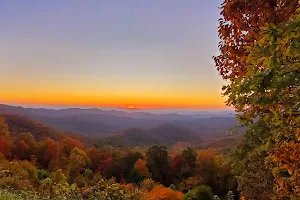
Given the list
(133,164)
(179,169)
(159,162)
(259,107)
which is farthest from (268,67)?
(133,164)

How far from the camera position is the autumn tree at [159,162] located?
47.2 m

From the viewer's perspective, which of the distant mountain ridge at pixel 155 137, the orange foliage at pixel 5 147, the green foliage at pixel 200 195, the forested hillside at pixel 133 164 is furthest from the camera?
the distant mountain ridge at pixel 155 137

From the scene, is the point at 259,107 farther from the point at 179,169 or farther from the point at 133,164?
the point at 133,164

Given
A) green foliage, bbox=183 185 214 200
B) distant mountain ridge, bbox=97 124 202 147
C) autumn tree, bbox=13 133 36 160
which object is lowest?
distant mountain ridge, bbox=97 124 202 147

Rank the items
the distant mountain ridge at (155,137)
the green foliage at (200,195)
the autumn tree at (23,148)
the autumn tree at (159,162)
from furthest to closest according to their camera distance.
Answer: the distant mountain ridge at (155,137) < the autumn tree at (23,148) < the autumn tree at (159,162) < the green foliage at (200,195)

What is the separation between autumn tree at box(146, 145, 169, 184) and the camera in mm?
47219

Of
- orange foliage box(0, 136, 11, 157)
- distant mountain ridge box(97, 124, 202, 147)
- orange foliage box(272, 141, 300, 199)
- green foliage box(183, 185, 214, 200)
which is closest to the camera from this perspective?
orange foliage box(272, 141, 300, 199)

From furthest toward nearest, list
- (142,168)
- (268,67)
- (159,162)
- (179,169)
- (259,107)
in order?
1. (159,162)
2. (179,169)
3. (142,168)
4. (259,107)
5. (268,67)

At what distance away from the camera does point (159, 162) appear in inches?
1893

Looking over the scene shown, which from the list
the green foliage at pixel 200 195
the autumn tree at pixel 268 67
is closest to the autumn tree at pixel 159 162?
the green foliage at pixel 200 195

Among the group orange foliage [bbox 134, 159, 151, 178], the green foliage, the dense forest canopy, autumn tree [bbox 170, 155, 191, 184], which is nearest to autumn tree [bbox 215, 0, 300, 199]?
the dense forest canopy

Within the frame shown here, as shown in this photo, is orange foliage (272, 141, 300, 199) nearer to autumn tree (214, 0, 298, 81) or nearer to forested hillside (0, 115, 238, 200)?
autumn tree (214, 0, 298, 81)

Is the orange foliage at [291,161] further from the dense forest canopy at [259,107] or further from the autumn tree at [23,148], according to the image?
the autumn tree at [23,148]

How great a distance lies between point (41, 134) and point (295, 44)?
76990 millimetres
